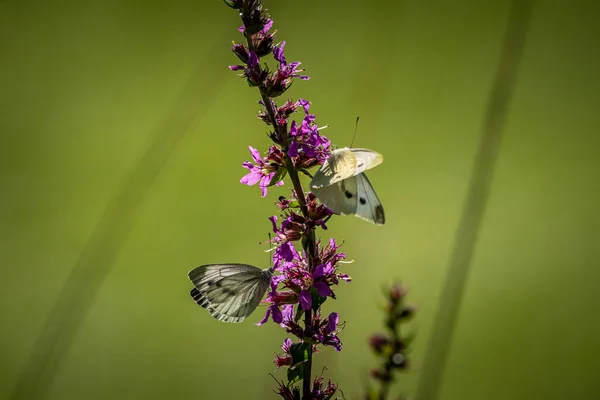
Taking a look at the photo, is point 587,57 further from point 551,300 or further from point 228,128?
point 228,128

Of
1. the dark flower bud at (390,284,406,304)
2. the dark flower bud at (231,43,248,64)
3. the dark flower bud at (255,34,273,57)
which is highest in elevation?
the dark flower bud at (255,34,273,57)

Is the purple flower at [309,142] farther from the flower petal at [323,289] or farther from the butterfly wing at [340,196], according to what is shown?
the flower petal at [323,289]

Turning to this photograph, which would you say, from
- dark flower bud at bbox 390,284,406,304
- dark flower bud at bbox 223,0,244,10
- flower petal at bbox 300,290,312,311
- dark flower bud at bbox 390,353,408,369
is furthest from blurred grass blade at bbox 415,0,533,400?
dark flower bud at bbox 223,0,244,10

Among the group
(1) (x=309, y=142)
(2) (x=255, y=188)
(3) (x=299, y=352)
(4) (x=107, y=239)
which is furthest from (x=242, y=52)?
(2) (x=255, y=188)

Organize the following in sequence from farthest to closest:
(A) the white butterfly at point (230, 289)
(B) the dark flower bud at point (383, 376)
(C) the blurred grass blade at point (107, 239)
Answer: (C) the blurred grass blade at point (107, 239) → (B) the dark flower bud at point (383, 376) → (A) the white butterfly at point (230, 289)

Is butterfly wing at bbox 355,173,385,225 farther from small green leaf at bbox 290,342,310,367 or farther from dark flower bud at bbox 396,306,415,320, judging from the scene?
dark flower bud at bbox 396,306,415,320

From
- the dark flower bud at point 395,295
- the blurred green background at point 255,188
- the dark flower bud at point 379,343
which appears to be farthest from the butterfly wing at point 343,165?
the blurred green background at point 255,188
